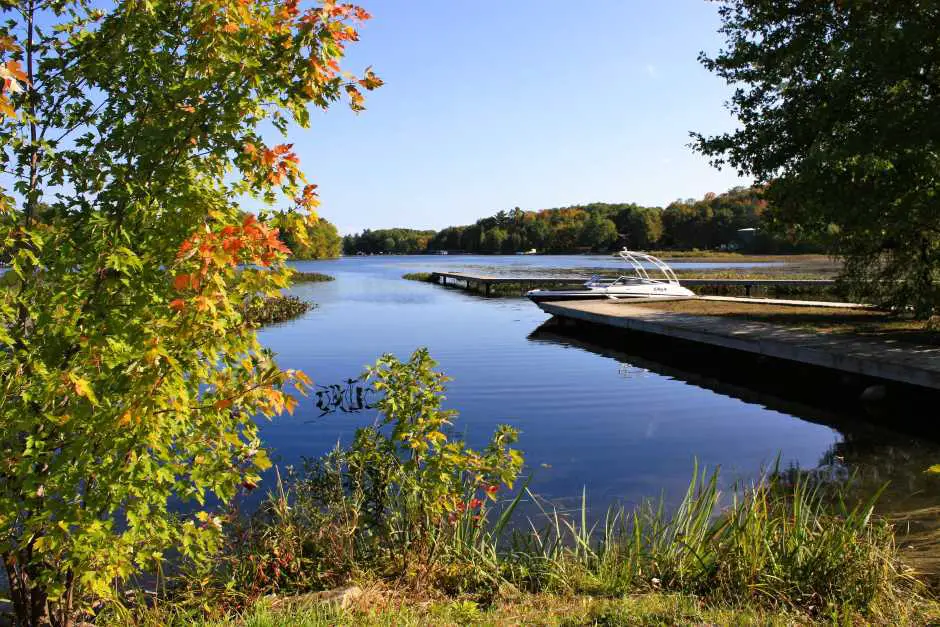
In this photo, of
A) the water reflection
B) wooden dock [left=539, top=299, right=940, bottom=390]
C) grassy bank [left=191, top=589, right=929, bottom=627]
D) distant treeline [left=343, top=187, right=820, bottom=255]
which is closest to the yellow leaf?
grassy bank [left=191, top=589, right=929, bottom=627]

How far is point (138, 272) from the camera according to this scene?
3.38 metres

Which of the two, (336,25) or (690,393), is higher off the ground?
(336,25)

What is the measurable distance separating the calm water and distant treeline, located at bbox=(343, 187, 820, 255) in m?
87.6

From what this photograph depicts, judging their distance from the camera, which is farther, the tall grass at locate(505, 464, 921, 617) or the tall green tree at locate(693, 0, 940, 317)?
the tall green tree at locate(693, 0, 940, 317)

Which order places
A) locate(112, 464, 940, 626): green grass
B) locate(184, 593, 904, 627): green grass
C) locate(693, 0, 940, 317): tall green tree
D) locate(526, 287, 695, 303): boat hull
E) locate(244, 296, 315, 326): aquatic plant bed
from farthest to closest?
1. locate(526, 287, 695, 303): boat hull
2. locate(244, 296, 315, 326): aquatic plant bed
3. locate(693, 0, 940, 317): tall green tree
4. locate(112, 464, 940, 626): green grass
5. locate(184, 593, 904, 627): green grass

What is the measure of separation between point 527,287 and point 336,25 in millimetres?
40229

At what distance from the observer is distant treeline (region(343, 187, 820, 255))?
12656 centimetres

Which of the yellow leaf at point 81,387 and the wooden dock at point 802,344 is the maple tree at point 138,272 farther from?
the wooden dock at point 802,344

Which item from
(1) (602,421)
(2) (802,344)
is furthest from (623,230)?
(1) (602,421)

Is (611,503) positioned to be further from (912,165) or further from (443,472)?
(912,165)

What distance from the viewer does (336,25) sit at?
344 centimetres

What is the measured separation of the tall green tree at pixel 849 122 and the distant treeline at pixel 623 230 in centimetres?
8824

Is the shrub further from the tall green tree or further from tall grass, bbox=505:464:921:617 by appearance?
the tall green tree

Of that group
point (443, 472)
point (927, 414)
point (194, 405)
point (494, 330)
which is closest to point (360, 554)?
point (443, 472)
